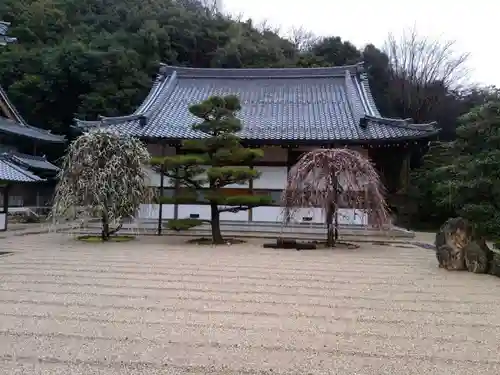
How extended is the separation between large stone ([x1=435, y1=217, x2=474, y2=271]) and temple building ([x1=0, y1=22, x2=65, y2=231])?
1380cm

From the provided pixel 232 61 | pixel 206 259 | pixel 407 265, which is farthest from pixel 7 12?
pixel 407 265

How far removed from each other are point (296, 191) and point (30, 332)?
8.19m

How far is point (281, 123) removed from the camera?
17328 mm

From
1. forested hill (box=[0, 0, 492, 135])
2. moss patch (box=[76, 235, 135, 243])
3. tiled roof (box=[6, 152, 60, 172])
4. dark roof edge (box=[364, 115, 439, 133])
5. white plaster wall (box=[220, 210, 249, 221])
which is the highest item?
forested hill (box=[0, 0, 492, 135])

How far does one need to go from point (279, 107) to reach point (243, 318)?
14.7 m

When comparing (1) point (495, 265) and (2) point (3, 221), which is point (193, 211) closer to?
(2) point (3, 221)

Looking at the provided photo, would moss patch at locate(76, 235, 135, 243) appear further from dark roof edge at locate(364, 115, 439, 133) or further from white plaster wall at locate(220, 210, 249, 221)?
dark roof edge at locate(364, 115, 439, 133)

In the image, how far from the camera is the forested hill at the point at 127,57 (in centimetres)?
2822

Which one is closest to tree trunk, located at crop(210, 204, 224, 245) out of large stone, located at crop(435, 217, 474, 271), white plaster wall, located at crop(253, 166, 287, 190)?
white plaster wall, located at crop(253, 166, 287, 190)

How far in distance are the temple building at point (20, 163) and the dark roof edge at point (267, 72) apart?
6.92 metres

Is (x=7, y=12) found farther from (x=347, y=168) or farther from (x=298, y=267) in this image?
(x=298, y=267)

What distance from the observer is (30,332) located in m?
4.43

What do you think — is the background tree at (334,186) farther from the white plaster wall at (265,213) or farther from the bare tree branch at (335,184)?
the white plaster wall at (265,213)

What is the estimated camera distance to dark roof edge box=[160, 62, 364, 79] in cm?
2097
